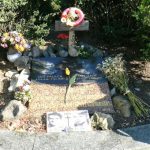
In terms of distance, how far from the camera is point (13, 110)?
5.85 m

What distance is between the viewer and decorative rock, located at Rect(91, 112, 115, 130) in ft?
18.7

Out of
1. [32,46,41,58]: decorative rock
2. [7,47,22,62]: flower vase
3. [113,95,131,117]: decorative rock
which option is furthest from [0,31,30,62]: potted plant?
[113,95,131,117]: decorative rock

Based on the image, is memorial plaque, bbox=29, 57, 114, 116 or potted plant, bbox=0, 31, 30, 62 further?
potted plant, bbox=0, 31, 30, 62

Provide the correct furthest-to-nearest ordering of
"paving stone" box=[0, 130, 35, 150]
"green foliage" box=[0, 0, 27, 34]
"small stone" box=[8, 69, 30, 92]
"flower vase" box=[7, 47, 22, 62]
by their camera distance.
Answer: "green foliage" box=[0, 0, 27, 34], "flower vase" box=[7, 47, 22, 62], "small stone" box=[8, 69, 30, 92], "paving stone" box=[0, 130, 35, 150]

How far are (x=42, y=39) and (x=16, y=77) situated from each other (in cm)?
110

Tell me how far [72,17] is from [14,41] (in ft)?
3.21

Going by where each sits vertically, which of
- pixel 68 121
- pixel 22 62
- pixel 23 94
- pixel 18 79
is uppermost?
pixel 22 62

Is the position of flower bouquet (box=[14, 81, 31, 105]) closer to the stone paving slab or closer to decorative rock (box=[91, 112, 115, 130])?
the stone paving slab

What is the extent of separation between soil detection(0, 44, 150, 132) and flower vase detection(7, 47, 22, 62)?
0.14 m

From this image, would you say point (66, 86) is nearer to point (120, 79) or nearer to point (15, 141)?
point (120, 79)

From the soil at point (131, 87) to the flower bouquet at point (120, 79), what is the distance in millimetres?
120

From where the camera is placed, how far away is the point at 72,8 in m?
6.84

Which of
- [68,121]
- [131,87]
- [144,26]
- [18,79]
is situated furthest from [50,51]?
[68,121]

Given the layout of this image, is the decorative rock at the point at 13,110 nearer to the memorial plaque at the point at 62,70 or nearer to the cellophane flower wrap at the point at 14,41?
the memorial plaque at the point at 62,70
